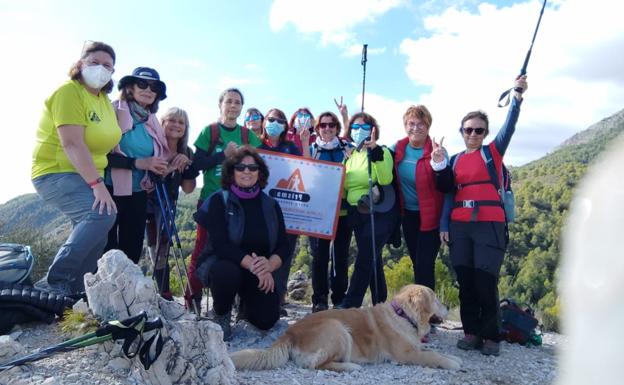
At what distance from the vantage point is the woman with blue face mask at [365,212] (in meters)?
6.55

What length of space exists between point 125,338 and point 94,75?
108 inches

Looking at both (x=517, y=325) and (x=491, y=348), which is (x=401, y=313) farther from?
(x=517, y=325)

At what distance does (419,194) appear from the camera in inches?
252

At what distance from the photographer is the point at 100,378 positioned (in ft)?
11.4

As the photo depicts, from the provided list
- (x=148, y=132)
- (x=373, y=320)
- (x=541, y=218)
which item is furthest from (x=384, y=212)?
(x=541, y=218)

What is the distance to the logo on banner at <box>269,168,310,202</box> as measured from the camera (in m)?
7.13

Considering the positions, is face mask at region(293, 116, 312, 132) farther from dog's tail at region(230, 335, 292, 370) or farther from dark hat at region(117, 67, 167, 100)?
dog's tail at region(230, 335, 292, 370)

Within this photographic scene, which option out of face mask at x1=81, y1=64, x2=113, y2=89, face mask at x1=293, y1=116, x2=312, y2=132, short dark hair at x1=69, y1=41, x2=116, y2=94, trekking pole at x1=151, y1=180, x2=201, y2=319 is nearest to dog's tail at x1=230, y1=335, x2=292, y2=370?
trekking pole at x1=151, y1=180, x2=201, y2=319

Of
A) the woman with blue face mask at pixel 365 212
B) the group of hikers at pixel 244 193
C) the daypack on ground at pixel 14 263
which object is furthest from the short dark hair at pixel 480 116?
the daypack on ground at pixel 14 263

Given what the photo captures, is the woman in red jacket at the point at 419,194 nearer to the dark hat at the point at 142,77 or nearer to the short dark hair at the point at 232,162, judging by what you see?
the short dark hair at the point at 232,162

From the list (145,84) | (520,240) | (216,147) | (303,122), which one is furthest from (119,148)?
(520,240)

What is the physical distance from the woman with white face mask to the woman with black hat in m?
0.61

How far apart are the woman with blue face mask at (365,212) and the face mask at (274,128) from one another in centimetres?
103

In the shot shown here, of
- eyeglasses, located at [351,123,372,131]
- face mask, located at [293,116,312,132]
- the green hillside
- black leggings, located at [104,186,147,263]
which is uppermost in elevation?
face mask, located at [293,116,312,132]
